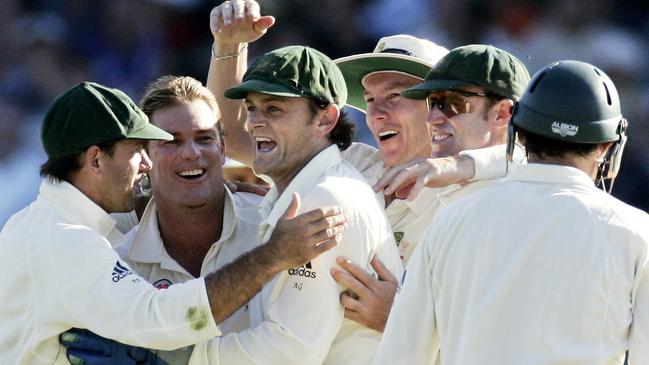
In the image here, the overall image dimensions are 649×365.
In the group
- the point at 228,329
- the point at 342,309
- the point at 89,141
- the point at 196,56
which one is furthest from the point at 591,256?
the point at 196,56

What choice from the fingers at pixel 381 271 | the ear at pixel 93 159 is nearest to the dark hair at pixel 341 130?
the fingers at pixel 381 271

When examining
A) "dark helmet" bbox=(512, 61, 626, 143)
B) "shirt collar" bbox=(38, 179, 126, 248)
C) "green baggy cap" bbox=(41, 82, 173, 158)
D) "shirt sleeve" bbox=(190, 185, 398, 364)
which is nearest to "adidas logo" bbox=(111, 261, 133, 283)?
"shirt collar" bbox=(38, 179, 126, 248)

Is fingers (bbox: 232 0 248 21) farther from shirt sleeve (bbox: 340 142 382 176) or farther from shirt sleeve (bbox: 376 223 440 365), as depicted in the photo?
shirt sleeve (bbox: 376 223 440 365)

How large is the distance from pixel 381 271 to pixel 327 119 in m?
0.56

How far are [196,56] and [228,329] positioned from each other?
2870 millimetres

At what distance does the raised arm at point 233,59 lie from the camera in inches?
202

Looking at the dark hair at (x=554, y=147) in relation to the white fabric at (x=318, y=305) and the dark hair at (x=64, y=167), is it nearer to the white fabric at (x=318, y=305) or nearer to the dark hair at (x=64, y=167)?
the white fabric at (x=318, y=305)

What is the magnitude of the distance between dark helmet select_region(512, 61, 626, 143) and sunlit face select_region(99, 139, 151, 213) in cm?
136

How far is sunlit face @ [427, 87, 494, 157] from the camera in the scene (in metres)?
4.25

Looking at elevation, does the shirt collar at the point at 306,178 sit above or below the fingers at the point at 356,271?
above

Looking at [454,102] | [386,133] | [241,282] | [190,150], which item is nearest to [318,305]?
[241,282]

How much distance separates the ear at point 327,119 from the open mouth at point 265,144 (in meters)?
0.15

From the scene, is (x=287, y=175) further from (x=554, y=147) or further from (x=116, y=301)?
(x=554, y=147)

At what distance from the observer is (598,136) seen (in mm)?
3227
